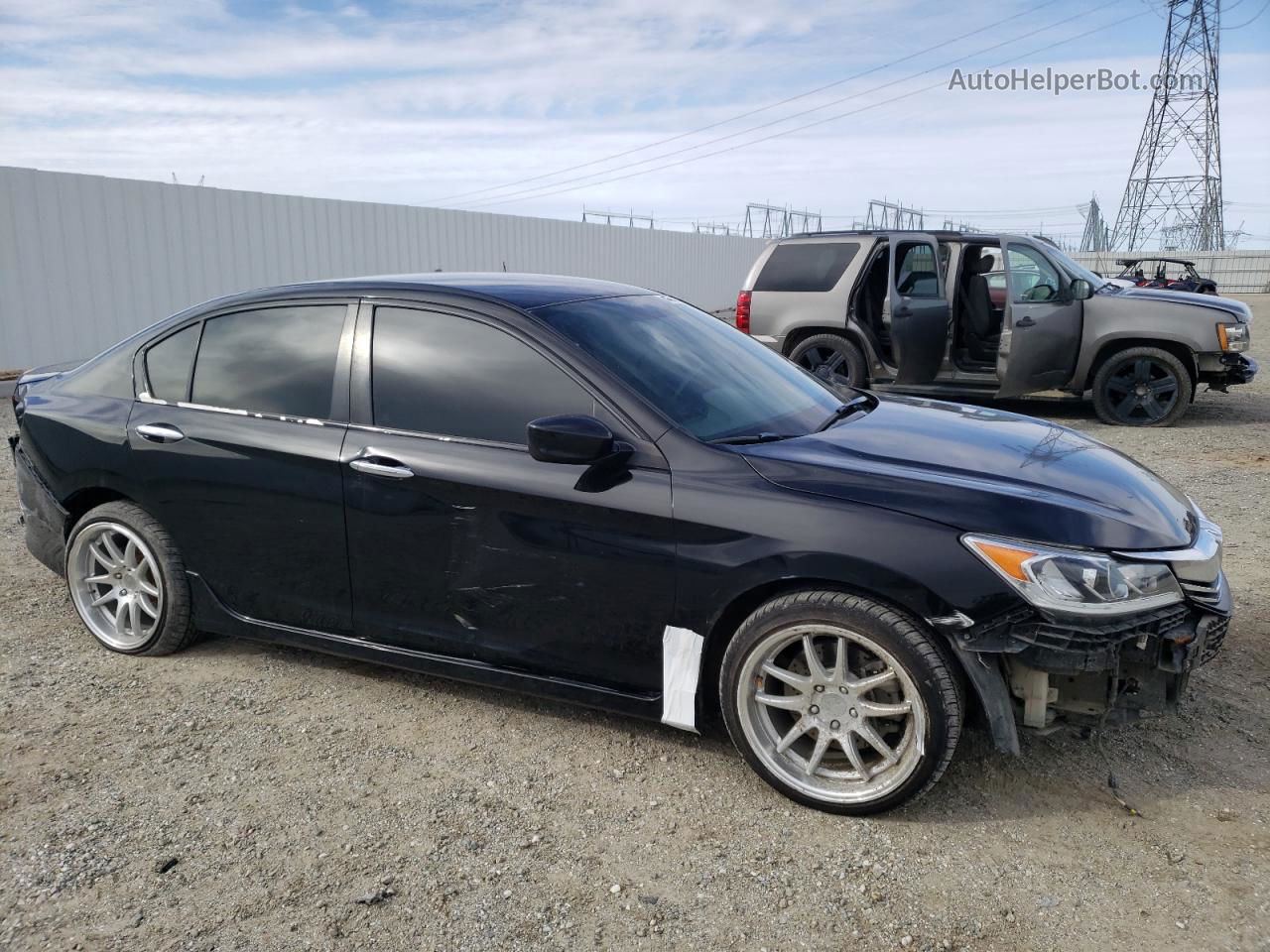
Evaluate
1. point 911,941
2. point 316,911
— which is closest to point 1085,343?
point 911,941

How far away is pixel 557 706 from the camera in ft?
12.4

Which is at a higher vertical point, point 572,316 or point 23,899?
point 572,316

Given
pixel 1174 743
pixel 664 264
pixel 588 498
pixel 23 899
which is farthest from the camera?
pixel 664 264

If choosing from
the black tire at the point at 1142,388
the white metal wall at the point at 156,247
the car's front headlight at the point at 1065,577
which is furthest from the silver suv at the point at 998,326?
the white metal wall at the point at 156,247

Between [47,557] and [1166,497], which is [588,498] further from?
[47,557]

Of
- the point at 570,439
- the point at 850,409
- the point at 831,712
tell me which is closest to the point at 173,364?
the point at 570,439

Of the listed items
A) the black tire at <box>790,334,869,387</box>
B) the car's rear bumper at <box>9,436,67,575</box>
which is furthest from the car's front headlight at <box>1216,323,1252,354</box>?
Answer: the car's rear bumper at <box>9,436,67,575</box>

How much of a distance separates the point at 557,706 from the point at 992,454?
1873 millimetres

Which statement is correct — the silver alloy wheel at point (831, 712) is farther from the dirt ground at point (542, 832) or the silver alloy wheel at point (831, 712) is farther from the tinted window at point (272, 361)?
the tinted window at point (272, 361)

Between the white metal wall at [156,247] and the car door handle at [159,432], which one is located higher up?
the white metal wall at [156,247]

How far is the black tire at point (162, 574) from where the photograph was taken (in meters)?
4.04

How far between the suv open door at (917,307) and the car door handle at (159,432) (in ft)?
24.5

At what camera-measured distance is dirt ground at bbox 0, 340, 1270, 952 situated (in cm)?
253

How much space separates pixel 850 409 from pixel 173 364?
2.86 meters
